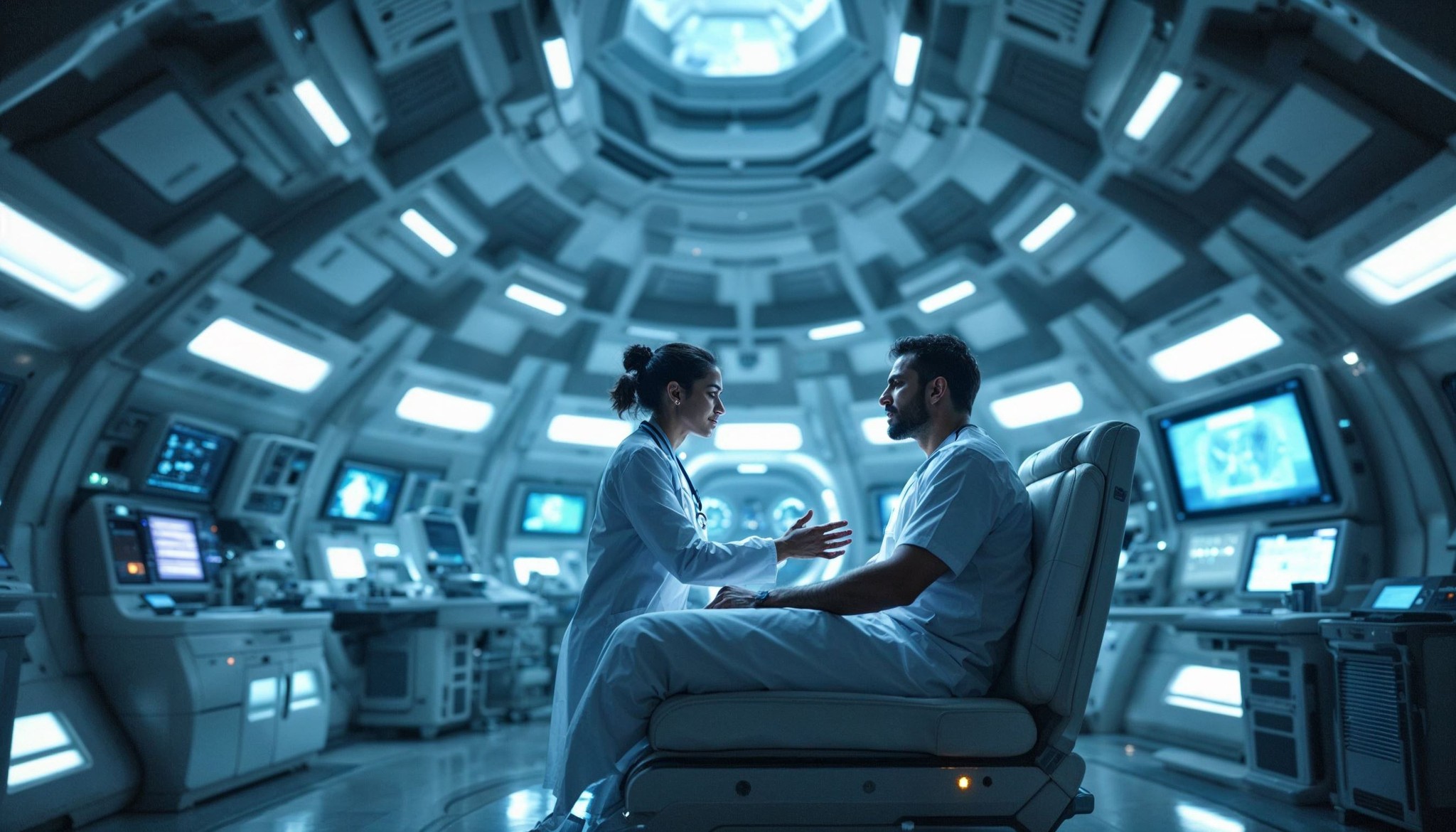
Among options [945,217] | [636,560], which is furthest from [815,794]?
[945,217]

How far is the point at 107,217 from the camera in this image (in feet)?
12.8

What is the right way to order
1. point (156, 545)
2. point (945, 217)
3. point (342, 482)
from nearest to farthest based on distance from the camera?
1. point (156, 545)
2. point (342, 482)
3. point (945, 217)

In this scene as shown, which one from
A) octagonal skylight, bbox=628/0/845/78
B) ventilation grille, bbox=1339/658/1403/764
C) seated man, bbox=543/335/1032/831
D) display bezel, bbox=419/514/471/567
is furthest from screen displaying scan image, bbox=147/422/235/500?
ventilation grille, bbox=1339/658/1403/764

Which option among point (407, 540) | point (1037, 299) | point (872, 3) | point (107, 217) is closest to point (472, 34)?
point (107, 217)

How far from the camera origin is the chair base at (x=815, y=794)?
1.79m

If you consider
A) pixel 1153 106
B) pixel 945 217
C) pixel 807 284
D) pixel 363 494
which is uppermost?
pixel 945 217

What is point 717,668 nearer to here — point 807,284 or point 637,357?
point 637,357

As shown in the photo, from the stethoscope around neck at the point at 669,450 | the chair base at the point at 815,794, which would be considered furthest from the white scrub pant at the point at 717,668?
the stethoscope around neck at the point at 669,450

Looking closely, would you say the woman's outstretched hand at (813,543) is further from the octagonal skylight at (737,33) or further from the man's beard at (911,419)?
the octagonal skylight at (737,33)

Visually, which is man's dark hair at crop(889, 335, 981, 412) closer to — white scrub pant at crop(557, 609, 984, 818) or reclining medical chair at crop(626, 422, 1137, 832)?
reclining medical chair at crop(626, 422, 1137, 832)

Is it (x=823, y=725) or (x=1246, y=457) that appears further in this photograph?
(x=1246, y=457)

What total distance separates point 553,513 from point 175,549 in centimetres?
406

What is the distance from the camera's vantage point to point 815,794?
5.88 ft

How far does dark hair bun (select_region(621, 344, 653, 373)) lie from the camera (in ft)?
9.23
